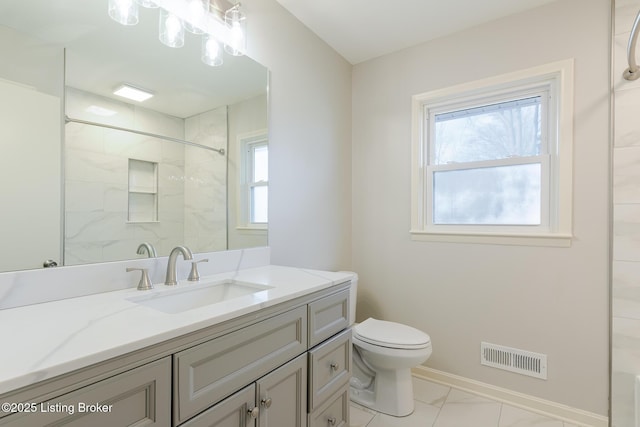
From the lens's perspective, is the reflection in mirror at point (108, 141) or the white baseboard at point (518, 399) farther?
the white baseboard at point (518, 399)

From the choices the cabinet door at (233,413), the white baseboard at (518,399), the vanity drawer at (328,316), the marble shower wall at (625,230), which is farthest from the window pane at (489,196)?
the cabinet door at (233,413)

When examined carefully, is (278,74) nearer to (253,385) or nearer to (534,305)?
(253,385)

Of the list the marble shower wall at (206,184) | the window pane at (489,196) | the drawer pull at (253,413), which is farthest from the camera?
the window pane at (489,196)

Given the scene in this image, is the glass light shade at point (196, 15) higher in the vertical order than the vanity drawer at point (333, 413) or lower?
higher

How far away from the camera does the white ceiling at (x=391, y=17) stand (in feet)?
5.97

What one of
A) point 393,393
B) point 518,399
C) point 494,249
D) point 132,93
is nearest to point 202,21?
point 132,93

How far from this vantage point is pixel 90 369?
1.90 ft

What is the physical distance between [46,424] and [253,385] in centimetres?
49

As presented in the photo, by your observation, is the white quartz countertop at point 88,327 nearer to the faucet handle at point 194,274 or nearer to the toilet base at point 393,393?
the faucet handle at point 194,274

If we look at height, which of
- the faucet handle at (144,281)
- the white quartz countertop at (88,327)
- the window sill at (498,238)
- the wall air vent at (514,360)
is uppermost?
the window sill at (498,238)

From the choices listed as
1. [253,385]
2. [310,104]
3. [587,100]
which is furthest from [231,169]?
[587,100]

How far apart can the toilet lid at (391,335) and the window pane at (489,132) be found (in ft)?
3.95

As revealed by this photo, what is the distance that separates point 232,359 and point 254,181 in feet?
3.37

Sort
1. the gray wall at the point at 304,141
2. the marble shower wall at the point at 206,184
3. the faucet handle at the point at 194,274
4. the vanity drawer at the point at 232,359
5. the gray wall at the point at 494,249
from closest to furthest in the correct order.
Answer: the vanity drawer at the point at 232,359 < the faucet handle at the point at 194,274 < the marble shower wall at the point at 206,184 < the gray wall at the point at 494,249 < the gray wall at the point at 304,141
